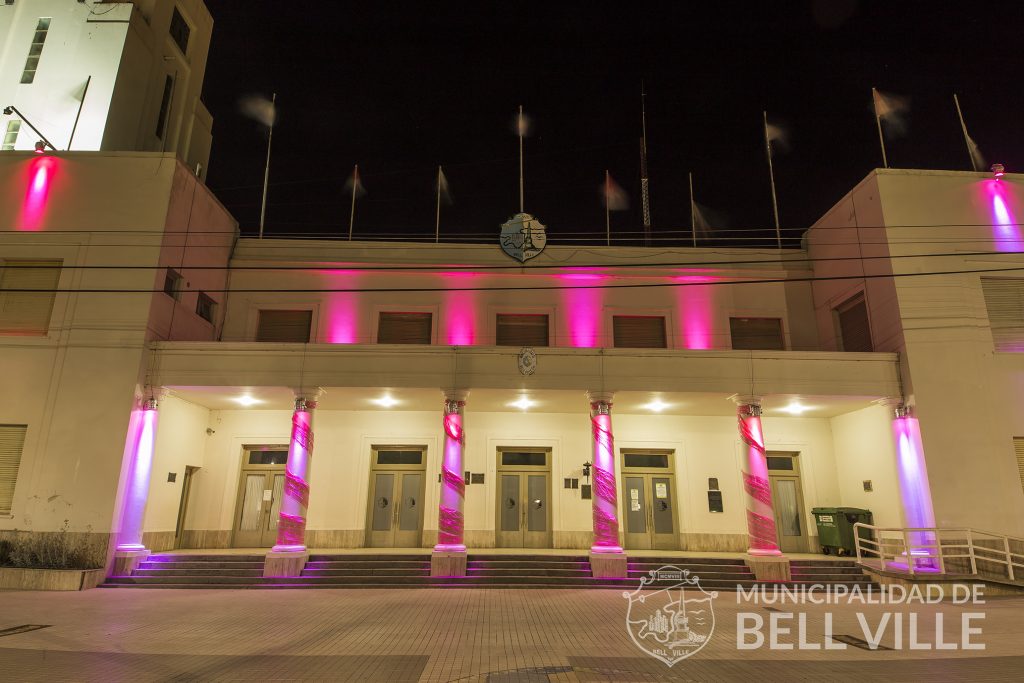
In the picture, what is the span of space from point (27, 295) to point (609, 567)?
53.8 ft

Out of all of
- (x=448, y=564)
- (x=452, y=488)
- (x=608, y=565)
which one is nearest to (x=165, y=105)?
(x=452, y=488)

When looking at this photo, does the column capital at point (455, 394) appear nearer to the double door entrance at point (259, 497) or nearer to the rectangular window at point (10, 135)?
the double door entrance at point (259, 497)

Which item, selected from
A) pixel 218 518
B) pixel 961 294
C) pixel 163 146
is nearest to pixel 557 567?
pixel 218 518

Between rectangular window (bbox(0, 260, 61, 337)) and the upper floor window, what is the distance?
11.0ft

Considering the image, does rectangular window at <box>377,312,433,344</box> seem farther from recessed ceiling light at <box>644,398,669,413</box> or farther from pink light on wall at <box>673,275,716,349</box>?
pink light on wall at <box>673,275,716,349</box>

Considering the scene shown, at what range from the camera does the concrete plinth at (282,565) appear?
1372cm

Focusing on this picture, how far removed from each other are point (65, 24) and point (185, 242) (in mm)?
10183

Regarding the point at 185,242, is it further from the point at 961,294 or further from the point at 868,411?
the point at 961,294

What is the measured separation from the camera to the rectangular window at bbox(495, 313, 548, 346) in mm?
18188

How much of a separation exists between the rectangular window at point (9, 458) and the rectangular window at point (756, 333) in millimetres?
19421

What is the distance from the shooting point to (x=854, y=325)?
1736cm

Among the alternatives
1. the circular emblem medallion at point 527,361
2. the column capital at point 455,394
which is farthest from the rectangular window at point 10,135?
the circular emblem medallion at point 527,361

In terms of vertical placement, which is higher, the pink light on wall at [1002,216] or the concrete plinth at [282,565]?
the pink light on wall at [1002,216]

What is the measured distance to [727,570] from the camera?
14531mm
